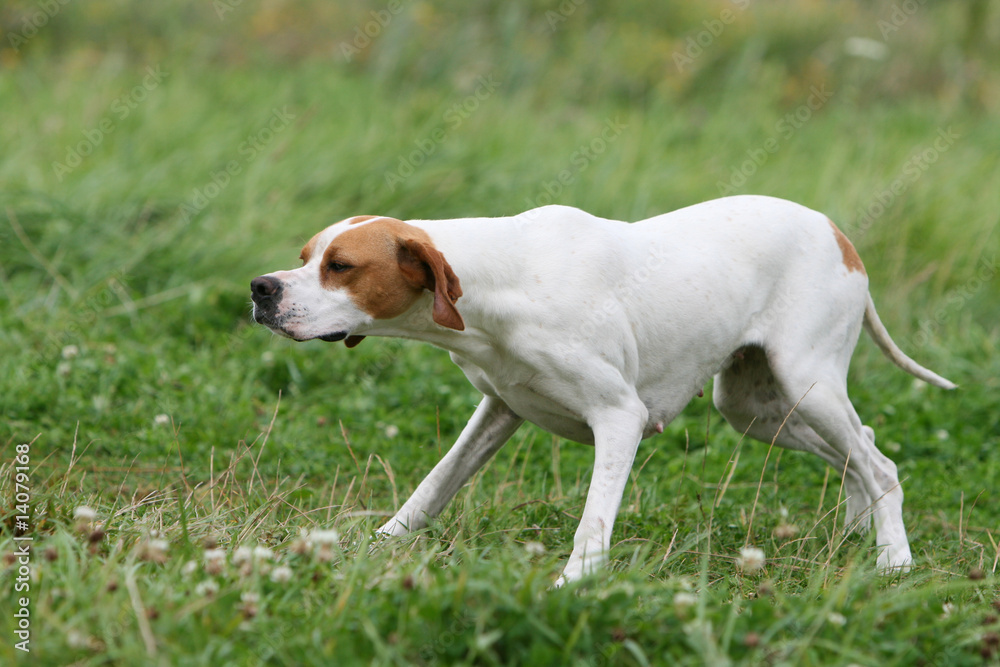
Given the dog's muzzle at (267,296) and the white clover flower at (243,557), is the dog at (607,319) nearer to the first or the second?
the dog's muzzle at (267,296)

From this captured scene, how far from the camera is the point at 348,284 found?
10.1 feet

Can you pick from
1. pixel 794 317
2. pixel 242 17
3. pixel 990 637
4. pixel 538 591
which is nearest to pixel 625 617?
pixel 538 591

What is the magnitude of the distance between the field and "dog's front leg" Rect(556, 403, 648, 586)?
0.50 ft

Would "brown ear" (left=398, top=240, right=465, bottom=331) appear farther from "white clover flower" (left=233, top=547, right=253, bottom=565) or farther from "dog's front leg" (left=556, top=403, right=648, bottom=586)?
"white clover flower" (left=233, top=547, right=253, bottom=565)

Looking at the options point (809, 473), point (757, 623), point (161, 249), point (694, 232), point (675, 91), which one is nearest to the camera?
point (757, 623)

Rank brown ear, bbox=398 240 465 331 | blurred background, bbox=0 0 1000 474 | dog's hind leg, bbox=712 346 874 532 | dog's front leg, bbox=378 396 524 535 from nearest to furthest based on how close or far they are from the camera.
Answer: brown ear, bbox=398 240 465 331, dog's front leg, bbox=378 396 524 535, dog's hind leg, bbox=712 346 874 532, blurred background, bbox=0 0 1000 474

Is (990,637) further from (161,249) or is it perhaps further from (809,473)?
(161,249)

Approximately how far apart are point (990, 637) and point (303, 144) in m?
5.85

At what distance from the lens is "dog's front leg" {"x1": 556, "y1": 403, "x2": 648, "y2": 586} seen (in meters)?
3.11

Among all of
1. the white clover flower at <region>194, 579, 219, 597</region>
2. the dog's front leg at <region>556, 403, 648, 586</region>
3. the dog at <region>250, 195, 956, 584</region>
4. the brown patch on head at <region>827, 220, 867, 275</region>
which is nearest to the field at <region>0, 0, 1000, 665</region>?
the white clover flower at <region>194, 579, 219, 597</region>

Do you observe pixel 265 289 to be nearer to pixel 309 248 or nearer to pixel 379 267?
pixel 309 248

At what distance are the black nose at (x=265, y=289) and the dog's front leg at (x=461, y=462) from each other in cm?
92

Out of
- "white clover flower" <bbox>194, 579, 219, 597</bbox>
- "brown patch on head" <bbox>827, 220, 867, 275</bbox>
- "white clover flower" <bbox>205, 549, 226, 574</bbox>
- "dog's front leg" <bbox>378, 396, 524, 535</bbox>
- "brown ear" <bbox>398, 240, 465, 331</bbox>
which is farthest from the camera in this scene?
"brown patch on head" <bbox>827, 220, 867, 275</bbox>

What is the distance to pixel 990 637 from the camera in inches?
97.9
